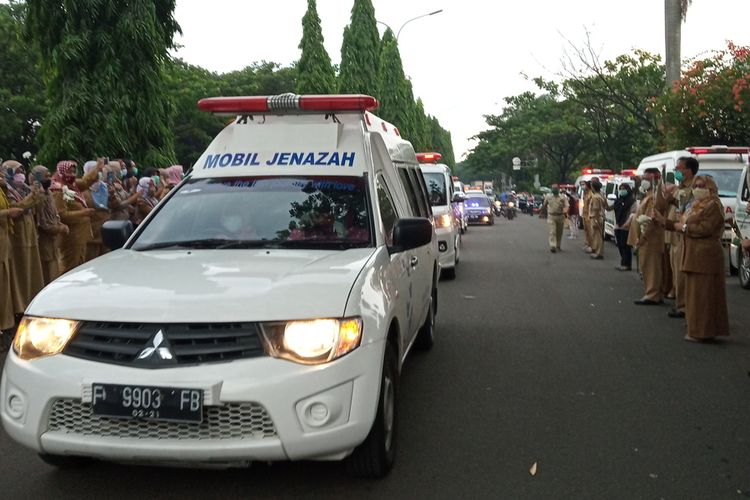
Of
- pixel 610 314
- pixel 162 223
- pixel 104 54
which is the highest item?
pixel 104 54

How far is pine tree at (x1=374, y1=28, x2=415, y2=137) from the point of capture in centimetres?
4419

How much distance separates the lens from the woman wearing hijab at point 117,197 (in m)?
10.6

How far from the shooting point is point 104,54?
46.8 feet

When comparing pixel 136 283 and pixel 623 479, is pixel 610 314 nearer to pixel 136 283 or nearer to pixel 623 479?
pixel 623 479

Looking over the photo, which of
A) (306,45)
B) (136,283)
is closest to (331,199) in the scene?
(136,283)

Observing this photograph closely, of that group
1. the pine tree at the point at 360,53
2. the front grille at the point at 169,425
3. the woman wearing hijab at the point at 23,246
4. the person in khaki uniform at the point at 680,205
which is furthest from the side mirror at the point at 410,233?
the pine tree at the point at 360,53

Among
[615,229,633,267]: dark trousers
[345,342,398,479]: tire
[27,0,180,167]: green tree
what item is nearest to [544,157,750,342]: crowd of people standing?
[615,229,633,267]: dark trousers

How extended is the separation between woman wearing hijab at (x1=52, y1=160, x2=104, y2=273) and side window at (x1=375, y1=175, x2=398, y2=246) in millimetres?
5140

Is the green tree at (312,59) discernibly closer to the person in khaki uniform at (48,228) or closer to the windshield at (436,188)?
the windshield at (436,188)

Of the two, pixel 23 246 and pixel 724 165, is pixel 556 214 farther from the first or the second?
pixel 23 246

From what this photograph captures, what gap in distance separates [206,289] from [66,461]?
1.35 metres

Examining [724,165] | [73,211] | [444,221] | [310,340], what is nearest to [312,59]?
[724,165]

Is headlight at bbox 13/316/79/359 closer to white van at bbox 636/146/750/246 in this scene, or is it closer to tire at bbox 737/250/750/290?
tire at bbox 737/250/750/290

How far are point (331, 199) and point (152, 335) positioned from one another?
1.88m
